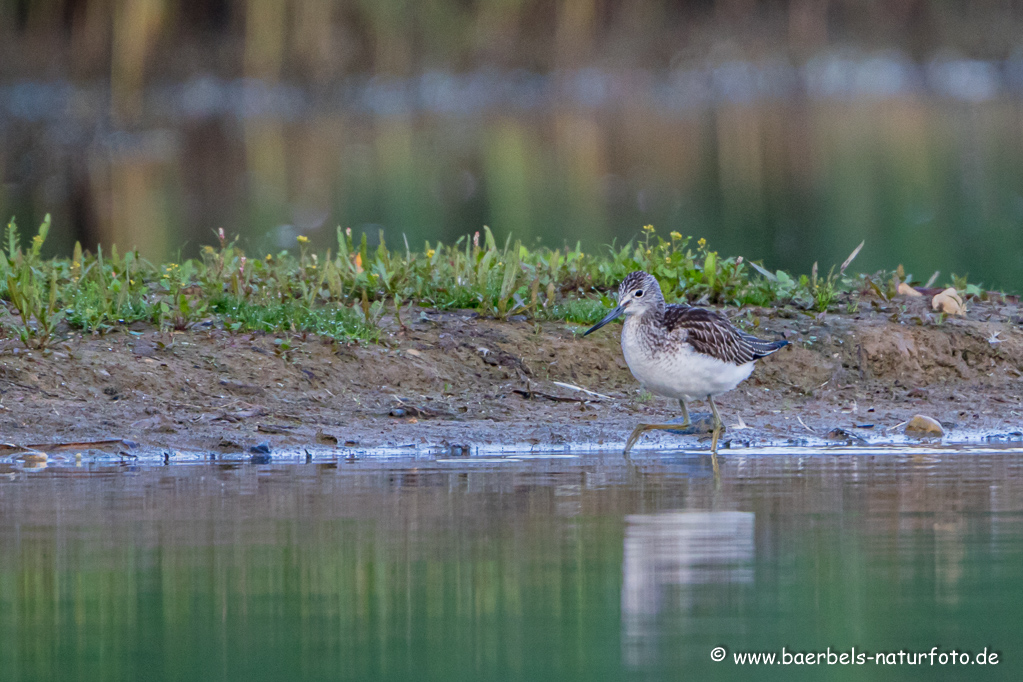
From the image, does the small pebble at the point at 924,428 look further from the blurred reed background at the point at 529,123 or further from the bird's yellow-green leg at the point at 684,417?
the blurred reed background at the point at 529,123

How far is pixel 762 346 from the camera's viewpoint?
866 centimetres

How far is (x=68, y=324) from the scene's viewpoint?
355 inches

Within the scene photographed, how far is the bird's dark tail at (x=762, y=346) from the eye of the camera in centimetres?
858

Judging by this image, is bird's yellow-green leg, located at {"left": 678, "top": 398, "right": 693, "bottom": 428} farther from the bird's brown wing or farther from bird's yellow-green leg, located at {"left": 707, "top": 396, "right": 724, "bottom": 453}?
the bird's brown wing

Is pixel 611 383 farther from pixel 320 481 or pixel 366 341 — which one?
pixel 320 481

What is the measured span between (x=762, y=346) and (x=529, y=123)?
31341 mm

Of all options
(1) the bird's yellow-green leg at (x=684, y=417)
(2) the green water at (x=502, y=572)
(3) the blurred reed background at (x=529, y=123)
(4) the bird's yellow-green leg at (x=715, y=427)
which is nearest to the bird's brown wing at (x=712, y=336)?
(4) the bird's yellow-green leg at (x=715, y=427)

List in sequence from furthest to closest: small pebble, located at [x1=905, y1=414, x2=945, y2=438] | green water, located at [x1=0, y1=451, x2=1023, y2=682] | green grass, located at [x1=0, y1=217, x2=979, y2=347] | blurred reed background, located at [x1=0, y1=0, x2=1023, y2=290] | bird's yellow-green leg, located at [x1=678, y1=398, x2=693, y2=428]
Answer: blurred reed background, located at [x1=0, y1=0, x2=1023, y2=290] → green grass, located at [x1=0, y1=217, x2=979, y2=347] → small pebble, located at [x1=905, y1=414, x2=945, y2=438] → bird's yellow-green leg, located at [x1=678, y1=398, x2=693, y2=428] → green water, located at [x1=0, y1=451, x2=1023, y2=682]

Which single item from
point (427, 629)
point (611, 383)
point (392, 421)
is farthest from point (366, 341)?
point (427, 629)

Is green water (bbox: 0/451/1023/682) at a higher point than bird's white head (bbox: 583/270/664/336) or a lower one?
lower

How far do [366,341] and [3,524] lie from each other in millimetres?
3378

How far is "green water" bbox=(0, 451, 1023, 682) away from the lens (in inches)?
161

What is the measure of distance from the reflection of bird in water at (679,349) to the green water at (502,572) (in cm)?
87

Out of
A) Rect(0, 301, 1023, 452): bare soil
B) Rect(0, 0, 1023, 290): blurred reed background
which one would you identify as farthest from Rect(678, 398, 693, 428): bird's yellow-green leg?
Rect(0, 0, 1023, 290): blurred reed background
